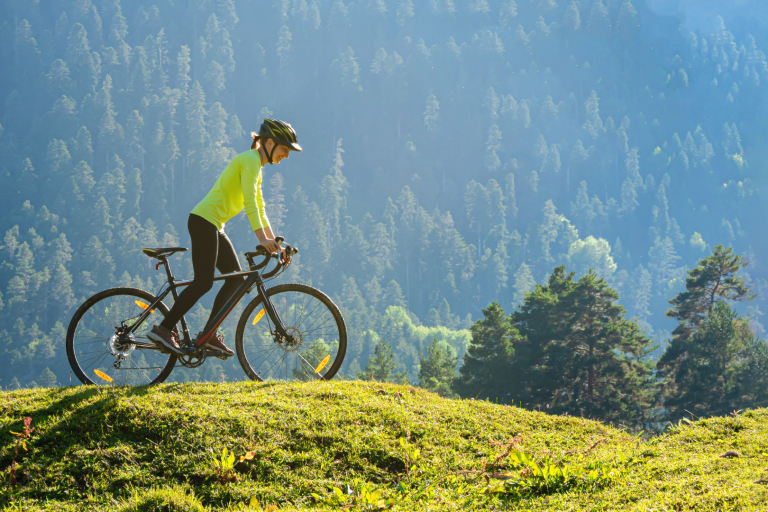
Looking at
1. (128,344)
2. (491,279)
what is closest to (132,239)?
(491,279)

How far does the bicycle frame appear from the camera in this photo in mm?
5566

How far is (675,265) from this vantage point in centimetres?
18450

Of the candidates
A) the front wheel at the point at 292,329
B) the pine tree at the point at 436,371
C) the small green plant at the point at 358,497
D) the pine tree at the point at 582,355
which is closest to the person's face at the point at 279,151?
the front wheel at the point at 292,329

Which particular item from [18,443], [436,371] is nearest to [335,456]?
[18,443]

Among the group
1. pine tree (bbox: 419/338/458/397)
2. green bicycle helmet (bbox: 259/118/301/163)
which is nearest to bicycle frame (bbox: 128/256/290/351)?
green bicycle helmet (bbox: 259/118/301/163)

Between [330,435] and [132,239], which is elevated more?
[132,239]

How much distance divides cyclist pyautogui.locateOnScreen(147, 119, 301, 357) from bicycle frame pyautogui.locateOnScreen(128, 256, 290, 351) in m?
0.06

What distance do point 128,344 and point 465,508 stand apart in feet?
12.7

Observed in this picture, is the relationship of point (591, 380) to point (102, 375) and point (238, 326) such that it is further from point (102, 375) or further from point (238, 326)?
point (102, 375)

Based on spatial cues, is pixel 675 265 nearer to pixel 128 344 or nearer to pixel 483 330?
pixel 483 330

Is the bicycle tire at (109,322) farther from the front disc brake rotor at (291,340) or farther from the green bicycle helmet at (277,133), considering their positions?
the green bicycle helmet at (277,133)

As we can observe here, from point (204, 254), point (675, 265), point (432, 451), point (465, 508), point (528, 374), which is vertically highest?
point (675, 265)

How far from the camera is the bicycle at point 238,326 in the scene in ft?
18.4

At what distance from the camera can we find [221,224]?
575cm
